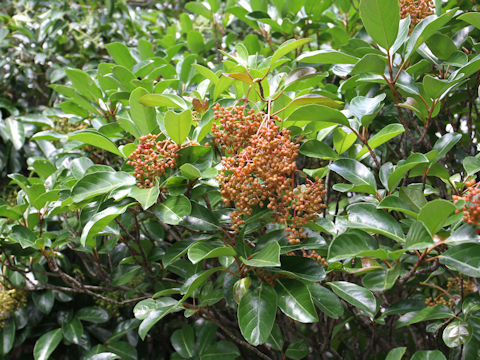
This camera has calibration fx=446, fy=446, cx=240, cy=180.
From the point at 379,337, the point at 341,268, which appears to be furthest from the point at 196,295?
the point at 379,337

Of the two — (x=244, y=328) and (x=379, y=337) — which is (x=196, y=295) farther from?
(x=379, y=337)

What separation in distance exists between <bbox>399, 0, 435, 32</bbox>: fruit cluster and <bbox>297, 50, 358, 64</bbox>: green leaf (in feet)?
1.01

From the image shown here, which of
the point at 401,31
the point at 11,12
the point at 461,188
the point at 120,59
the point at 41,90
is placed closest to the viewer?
the point at 461,188

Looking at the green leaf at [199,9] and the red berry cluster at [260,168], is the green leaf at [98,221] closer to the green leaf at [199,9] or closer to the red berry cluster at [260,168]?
the red berry cluster at [260,168]

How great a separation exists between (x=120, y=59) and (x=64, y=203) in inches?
26.9

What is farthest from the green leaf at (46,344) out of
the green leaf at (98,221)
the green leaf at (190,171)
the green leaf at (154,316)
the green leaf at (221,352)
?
the green leaf at (190,171)

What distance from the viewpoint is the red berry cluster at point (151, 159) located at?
3.68 feet

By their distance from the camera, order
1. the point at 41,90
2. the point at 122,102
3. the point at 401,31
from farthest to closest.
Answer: the point at 41,90
the point at 122,102
the point at 401,31

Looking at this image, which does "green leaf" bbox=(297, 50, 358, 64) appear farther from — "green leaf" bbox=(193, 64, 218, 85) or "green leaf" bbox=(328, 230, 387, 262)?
"green leaf" bbox=(328, 230, 387, 262)

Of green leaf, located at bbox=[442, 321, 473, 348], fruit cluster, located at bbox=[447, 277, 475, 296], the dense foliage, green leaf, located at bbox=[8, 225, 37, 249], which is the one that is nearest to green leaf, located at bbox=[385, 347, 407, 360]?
the dense foliage

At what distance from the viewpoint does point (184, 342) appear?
1.67 meters

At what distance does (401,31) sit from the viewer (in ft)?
4.03

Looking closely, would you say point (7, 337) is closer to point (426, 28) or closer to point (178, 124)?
point (178, 124)

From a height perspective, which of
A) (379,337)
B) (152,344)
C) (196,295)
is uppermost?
(196,295)
